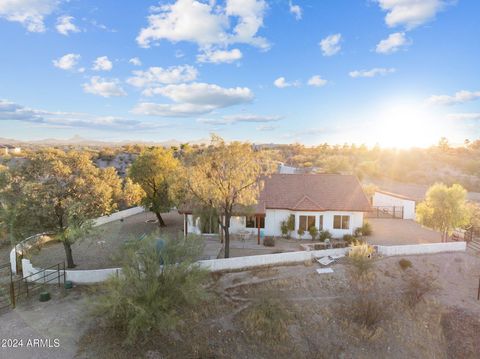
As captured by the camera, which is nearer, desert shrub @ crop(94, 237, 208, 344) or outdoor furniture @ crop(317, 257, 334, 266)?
desert shrub @ crop(94, 237, 208, 344)

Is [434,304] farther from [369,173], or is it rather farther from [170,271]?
[369,173]

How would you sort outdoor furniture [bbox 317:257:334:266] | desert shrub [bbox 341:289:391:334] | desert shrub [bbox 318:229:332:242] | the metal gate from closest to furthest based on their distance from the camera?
the metal gate → desert shrub [bbox 341:289:391:334] → outdoor furniture [bbox 317:257:334:266] → desert shrub [bbox 318:229:332:242]

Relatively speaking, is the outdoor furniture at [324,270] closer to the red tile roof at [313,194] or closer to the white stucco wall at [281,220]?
the white stucco wall at [281,220]

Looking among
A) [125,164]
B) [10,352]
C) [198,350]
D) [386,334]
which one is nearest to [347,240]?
[386,334]

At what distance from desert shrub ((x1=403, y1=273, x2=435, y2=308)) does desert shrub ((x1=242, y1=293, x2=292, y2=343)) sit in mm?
6876

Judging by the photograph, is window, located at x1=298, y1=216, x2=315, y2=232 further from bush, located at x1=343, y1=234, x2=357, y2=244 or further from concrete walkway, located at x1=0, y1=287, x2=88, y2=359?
concrete walkway, located at x1=0, y1=287, x2=88, y2=359

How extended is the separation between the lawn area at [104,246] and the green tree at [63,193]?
4.53 feet

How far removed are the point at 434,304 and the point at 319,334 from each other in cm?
703

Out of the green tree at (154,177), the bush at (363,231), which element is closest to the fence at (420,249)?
the bush at (363,231)

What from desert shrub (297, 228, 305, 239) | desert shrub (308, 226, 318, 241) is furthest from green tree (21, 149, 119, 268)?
desert shrub (308, 226, 318, 241)

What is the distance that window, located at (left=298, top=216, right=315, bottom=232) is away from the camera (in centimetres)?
2198

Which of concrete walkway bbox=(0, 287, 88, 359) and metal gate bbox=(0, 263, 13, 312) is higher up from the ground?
metal gate bbox=(0, 263, 13, 312)

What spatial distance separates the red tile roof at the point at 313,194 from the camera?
71.9 ft

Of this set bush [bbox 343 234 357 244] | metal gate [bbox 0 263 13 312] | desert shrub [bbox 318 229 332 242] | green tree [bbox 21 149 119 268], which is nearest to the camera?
metal gate [bbox 0 263 13 312]
